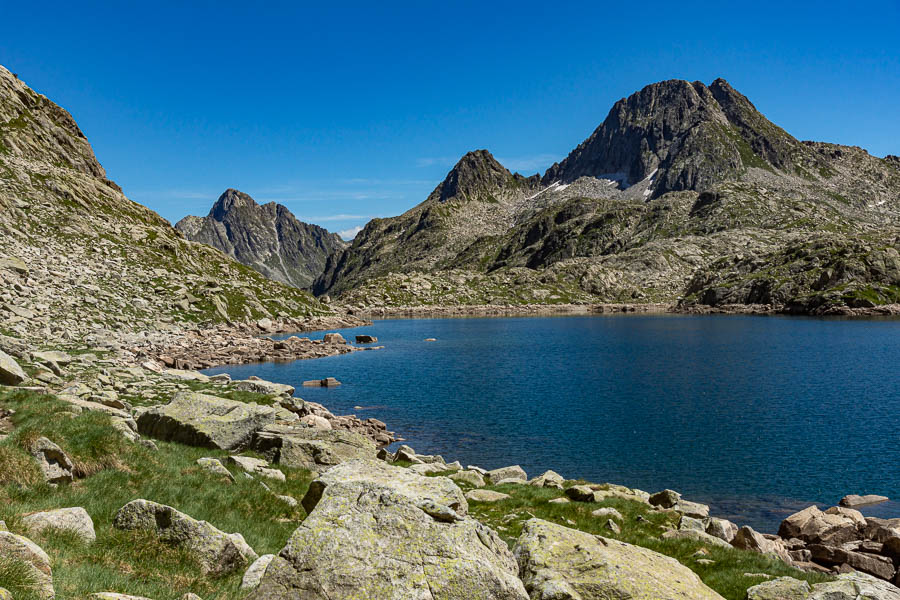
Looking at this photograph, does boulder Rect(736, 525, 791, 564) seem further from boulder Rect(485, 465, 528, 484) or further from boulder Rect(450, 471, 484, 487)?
boulder Rect(450, 471, 484, 487)

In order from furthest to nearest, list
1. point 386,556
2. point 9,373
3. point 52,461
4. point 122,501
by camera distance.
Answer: point 9,373 → point 52,461 → point 122,501 → point 386,556

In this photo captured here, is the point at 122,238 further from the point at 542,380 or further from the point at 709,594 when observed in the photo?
the point at 709,594

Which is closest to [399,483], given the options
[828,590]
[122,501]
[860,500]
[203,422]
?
[122,501]

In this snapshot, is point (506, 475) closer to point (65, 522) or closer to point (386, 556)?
point (386, 556)

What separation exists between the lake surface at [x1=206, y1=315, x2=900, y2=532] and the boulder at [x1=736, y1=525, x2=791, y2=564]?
7.10 m

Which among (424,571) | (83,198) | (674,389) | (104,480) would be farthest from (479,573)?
(83,198)

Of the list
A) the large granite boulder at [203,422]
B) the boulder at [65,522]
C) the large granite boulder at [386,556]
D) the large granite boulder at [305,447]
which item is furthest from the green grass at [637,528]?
the large granite boulder at [203,422]

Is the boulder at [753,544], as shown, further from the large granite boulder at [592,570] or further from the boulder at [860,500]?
the boulder at [860,500]

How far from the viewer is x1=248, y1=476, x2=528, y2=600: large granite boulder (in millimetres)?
8352

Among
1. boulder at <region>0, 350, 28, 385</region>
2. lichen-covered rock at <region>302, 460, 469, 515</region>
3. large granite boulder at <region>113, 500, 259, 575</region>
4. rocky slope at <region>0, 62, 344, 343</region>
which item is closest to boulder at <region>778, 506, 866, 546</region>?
lichen-covered rock at <region>302, 460, 469, 515</region>

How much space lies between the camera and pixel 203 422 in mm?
23984

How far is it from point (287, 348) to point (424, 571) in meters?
96.1

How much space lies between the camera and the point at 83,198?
374ft

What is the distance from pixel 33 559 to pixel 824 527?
3047cm
